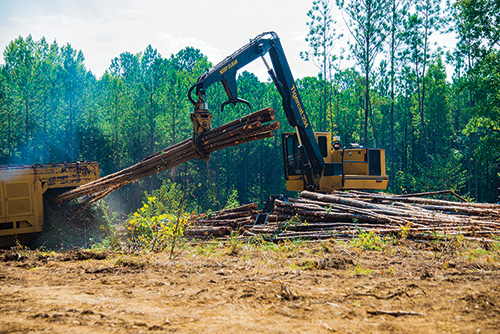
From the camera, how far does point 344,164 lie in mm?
14227

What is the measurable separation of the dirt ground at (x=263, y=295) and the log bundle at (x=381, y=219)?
1318 mm

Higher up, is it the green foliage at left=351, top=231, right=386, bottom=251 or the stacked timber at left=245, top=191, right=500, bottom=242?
the stacked timber at left=245, top=191, right=500, bottom=242

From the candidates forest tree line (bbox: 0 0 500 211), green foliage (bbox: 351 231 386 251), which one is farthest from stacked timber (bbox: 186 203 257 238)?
forest tree line (bbox: 0 0 500 211)

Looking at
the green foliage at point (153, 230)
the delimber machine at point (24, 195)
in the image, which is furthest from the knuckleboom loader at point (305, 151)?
the delimber machine at point (24, 195)

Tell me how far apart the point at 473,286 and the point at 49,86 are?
42.1 m

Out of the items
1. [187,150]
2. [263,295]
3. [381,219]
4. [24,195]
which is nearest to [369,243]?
[381,219]

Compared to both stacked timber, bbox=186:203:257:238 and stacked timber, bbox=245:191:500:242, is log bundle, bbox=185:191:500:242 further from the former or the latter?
stacked timber, bbox=186:203:257:238

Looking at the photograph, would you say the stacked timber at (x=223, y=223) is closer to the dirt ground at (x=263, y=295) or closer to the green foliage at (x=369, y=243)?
the green foliage at (x=369, y=243)

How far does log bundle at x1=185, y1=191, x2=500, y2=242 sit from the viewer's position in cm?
828

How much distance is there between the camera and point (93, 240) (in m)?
12.8

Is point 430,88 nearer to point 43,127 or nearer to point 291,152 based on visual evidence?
point 291,152

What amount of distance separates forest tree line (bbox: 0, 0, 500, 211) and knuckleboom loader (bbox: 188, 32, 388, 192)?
52.2 feet

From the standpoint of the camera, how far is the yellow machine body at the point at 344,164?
13.6 meters

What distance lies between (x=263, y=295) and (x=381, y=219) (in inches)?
221
